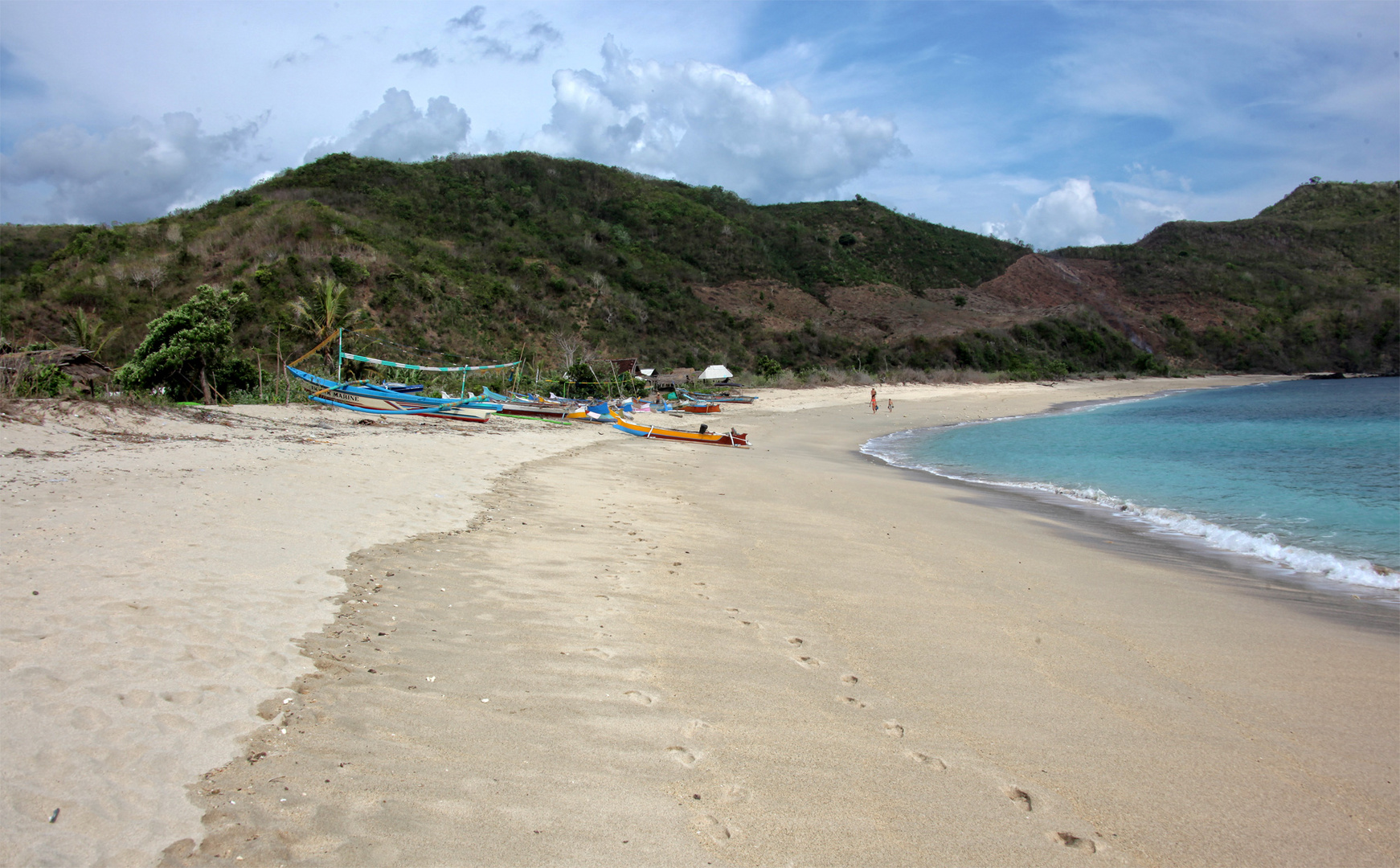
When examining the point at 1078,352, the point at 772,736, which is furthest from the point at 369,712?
the point at 1078,352

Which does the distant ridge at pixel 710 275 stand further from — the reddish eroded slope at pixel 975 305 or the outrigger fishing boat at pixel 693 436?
the outrigger fishing boat at pixel 693 436

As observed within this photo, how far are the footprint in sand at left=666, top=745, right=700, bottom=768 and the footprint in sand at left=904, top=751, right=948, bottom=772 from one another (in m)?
1.02

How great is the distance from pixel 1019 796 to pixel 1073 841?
0.96 ft

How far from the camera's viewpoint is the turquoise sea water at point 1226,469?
948 centimetres

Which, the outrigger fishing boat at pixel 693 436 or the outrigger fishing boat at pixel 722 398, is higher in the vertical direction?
the outrigger fishing boat at pixel 722 398

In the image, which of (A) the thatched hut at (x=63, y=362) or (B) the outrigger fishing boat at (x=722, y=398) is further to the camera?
(B) the outrigger fishing boat at (x=722, y=398)

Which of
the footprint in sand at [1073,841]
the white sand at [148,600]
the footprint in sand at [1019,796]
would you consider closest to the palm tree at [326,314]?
the white sand at [148,600]

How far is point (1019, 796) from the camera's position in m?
3.21

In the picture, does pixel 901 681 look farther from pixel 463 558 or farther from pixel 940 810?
pixel 463 558

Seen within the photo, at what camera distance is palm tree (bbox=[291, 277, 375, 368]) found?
2502 centimetres

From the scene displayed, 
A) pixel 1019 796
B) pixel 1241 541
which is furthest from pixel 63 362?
pixel 1241 541

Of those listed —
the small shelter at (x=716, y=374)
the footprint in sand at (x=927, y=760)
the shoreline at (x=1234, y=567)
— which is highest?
the small shelter at (x=716, y=374)

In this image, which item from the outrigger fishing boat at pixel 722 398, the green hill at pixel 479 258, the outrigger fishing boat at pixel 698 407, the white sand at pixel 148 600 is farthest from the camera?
the green hill at pixel 479 258

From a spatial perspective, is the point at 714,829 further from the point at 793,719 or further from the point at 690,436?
the point at 690,436
